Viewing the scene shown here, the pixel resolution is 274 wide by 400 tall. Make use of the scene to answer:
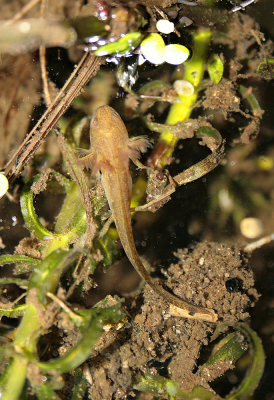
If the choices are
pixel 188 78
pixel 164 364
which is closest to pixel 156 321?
pixel 164 364

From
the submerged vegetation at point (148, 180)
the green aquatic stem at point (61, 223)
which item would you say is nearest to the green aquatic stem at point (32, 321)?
the submerged vegetation at point (148, 180)

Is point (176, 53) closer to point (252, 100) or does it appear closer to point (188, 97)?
point (188, 97)

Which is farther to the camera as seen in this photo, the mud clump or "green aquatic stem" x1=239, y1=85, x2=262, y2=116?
"green aquatic stem" x1=239, y1=85, x2=262, y2=116

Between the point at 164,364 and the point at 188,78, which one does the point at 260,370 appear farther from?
the point at 188,78

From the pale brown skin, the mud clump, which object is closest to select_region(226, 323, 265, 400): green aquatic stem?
the mud clump

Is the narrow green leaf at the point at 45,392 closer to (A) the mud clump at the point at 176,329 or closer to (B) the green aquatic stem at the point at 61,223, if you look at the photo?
(A) the mud clump at the point at 176,329

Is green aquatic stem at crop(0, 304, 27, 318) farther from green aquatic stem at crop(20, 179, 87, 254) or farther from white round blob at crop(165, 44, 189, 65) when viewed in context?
white round blob at crop(165, 44, 189, 65)

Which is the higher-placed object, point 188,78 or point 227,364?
point 188,78
